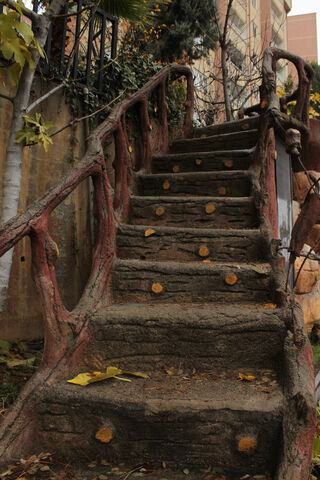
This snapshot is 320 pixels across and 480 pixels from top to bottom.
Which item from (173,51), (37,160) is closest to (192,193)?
(37,160)

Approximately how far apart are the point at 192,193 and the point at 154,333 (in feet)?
5.03

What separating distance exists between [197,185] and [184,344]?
1600mm

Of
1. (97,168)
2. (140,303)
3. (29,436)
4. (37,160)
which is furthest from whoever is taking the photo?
(37,160)

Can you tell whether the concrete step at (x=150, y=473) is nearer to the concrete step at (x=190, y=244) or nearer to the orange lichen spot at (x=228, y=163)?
the concrete step at (x=190, y=244)

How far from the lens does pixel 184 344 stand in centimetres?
181

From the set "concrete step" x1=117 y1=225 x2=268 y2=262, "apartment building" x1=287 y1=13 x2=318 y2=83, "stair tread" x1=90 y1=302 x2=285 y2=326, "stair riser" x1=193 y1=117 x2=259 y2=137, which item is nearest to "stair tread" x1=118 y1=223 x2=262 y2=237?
"concrete step" x1=117 y1=225 x2=268 y2=262

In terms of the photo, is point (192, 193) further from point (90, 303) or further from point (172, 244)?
point (90, 303)

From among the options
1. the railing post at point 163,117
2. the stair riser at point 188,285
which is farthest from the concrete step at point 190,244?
the railing post at point 163,117

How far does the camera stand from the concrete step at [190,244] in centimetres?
239

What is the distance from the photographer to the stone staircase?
141 cm

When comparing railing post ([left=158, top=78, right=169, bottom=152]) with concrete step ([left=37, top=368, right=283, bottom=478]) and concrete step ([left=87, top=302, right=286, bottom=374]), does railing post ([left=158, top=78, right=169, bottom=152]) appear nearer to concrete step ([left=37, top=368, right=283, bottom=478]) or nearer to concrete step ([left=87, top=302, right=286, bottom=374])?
concrete step ([left=87, top=302, right=286, bottom=374])

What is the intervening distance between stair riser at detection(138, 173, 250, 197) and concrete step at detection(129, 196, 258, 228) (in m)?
0.28

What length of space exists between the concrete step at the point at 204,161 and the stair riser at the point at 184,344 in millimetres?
1882

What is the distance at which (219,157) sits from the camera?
11.2 ft
